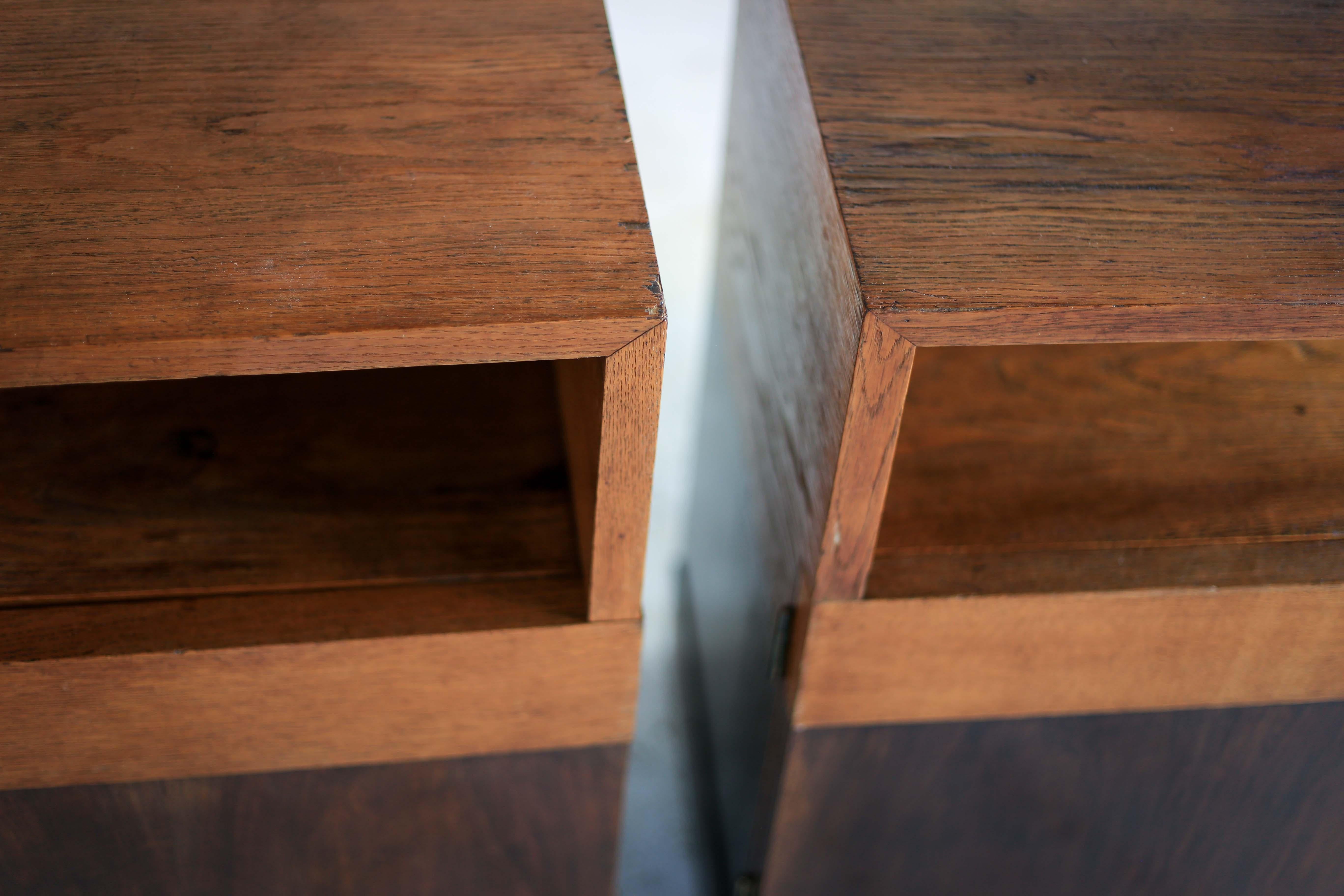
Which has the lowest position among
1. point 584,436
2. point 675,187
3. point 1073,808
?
point 1073,808

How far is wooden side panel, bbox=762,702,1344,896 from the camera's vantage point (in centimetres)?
72

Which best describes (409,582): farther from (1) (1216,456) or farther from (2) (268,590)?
(1) (1216,456)

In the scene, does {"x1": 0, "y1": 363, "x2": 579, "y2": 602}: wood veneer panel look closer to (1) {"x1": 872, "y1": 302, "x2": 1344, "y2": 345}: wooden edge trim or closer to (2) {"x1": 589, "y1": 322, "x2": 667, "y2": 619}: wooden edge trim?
(2) {"x1": 589, "y1": 322, "x2": 667, "y2": 619}: wooden edge trim

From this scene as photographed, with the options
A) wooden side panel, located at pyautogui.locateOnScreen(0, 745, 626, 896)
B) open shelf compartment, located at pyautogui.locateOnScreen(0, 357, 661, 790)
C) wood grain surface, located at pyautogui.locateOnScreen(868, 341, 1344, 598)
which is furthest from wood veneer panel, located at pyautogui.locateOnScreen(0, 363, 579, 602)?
wood grain surface, located at pyautogui.locateOnScreen(868, 341, 1344, 598)

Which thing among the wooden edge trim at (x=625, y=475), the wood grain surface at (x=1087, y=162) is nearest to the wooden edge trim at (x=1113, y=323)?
the wood grain surface at (x=1087, y=162)

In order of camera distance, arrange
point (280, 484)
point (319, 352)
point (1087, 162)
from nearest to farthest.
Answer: point (319, 352) → point (1087, 162) → point (280, 484)

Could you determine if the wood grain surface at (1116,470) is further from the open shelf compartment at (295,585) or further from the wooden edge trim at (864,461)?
the open shelf compartment at (295,585)

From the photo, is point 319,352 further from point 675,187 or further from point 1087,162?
point 675,187

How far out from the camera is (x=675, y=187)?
4.25ft

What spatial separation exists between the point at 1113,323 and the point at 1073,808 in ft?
1.27

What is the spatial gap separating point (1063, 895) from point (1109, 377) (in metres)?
0.36

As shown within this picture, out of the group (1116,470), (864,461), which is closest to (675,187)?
(1116,470)

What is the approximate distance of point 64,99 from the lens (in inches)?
22.6

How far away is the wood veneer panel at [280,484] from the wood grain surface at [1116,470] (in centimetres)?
22
